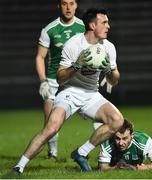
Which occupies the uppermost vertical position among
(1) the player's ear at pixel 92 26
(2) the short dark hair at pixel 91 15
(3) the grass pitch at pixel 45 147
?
(2) the short dark hair at pixel 91 15

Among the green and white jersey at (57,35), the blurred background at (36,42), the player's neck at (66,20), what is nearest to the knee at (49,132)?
the green and white jersey at (57,35)

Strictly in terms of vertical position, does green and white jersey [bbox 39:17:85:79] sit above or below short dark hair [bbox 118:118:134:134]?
above

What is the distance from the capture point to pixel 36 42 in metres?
24.6

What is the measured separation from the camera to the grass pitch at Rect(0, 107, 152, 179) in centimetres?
967

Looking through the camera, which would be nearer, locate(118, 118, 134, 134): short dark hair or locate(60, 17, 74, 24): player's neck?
locate(118, 118, 134, 134): short dark hair

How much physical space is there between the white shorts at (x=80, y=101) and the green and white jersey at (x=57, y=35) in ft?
6.62

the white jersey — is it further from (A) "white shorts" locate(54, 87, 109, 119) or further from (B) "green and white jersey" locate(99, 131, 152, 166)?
(B) "green and white jersey" locate(99, 131, 152, 166)

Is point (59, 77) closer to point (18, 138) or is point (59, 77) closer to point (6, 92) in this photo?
point (18, 138)

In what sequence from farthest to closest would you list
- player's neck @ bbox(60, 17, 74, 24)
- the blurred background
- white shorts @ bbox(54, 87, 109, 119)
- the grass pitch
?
the blurred background
player's neck @ bbox(60, 17, 74, 24)
white shorts @ bbox(54, 87, 109, 119)
the grass pitch

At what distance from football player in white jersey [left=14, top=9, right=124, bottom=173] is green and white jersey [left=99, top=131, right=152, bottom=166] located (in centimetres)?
30

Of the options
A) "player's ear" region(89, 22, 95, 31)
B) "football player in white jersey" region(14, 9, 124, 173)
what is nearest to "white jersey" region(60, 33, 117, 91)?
"football player in white jersey" region(14, 9, 124, 173)

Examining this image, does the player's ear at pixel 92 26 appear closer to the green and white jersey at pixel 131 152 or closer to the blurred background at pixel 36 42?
the green and white jersey at pixel 131 152

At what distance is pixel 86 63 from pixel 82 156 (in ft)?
3.73

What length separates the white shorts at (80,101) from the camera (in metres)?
10.4
